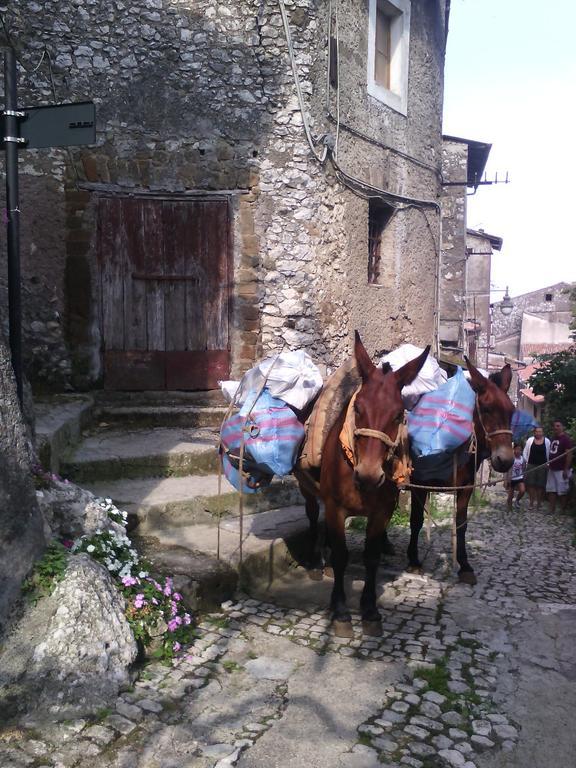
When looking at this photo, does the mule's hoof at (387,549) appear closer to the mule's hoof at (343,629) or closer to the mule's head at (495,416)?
the mule's head at (495,416)

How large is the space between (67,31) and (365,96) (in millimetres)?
3640

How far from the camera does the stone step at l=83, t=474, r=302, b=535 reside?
5086 millimetres

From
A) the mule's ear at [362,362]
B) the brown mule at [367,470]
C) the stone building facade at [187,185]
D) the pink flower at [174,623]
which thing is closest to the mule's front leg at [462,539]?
the brown mule at [367,470]

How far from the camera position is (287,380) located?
4.56 meters

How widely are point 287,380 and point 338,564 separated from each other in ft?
4.16

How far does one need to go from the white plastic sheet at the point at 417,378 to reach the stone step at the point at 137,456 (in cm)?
228

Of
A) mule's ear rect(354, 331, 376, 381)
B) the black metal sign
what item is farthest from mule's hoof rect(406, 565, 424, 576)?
the black metal sign

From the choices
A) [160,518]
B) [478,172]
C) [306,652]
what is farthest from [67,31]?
[478,172]

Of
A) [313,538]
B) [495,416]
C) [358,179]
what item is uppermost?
[358,179]

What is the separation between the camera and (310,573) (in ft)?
16.7

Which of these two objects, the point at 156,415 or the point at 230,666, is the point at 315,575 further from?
the point at 156,415

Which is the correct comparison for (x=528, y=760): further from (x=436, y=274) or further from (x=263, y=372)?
(x=436, y=274)

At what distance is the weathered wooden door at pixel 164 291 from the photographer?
754 centimetres

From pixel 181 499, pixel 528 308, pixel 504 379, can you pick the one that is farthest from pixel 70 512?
pixel 528 308
